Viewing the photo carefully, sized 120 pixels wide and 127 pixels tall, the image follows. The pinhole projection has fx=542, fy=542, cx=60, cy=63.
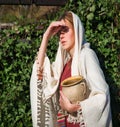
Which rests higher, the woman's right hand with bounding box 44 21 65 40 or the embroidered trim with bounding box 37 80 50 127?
the woman's right hand with bounding box 44 21 65 40

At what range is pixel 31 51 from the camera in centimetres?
486

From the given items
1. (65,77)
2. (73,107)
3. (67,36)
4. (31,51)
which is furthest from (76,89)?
(31,51)

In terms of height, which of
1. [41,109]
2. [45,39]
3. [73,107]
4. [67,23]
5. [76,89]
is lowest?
[41,109]

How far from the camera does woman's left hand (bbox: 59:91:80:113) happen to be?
11.6 ft

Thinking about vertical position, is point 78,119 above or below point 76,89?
below

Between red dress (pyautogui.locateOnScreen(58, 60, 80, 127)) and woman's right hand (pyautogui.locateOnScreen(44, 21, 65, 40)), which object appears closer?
red dress (pyautogui.locateOnScreen(58, 60, 80, 127))

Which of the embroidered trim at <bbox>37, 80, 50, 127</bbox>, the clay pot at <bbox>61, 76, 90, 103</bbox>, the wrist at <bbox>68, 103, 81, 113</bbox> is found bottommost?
the embroidered trim at <bbox>37, 80, 50, 127</bbox>

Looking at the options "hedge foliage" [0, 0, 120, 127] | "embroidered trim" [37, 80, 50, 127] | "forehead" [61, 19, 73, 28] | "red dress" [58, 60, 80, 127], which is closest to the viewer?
"red dress" [58, 60, 80, 127]

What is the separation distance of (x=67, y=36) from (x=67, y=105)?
20.3 inches

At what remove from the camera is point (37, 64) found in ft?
12.9

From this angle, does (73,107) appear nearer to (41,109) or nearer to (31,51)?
(41,109)

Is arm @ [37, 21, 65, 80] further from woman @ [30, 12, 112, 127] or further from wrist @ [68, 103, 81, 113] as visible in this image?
wrist @ [68, 103, 81, 113]

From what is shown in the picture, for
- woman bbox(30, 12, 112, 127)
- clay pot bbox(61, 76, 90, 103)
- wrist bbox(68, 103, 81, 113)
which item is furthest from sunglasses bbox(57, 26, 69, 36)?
wrist bbox(68, 103, 81, 113)

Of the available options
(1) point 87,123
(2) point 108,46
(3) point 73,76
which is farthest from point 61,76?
(2) point 108,46
